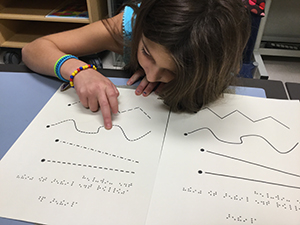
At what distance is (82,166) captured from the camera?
1.31 ft

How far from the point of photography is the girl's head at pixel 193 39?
394 mm

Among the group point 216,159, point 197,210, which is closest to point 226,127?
point 216,159

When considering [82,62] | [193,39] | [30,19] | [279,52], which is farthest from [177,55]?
[279,52]

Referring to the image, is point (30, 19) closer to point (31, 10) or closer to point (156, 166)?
point (31, 10)

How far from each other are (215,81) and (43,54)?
17.6 inches

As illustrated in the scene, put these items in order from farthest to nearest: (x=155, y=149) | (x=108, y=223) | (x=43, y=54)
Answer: (x=43, y=54) → (x=155, y=149) → (x=108, y=223)

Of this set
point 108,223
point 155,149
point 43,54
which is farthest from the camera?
point 43,54

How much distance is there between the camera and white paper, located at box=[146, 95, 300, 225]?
34 cm

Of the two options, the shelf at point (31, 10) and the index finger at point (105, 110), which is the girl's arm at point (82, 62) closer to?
the index finger at point (105, 110)

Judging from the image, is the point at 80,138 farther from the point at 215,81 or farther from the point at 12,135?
the point at 215,81

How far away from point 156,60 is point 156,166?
20cm

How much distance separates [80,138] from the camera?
0.45 m

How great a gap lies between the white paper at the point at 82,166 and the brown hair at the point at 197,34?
0.40 ft

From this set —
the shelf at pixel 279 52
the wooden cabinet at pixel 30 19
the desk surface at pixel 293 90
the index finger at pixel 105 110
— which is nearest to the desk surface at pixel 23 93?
the desk surface at pixel 293 90
